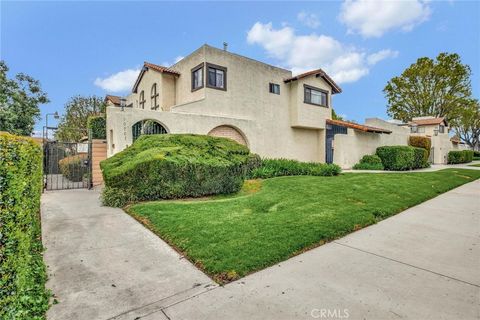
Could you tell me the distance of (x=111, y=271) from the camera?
378cm

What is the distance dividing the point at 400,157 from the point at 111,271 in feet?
68.9

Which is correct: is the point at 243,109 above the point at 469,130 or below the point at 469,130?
below

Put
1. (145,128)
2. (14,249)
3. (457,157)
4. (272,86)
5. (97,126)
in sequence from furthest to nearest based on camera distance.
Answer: (457,157) < (272,86) < (97,126) < (145,128) < (14,249)

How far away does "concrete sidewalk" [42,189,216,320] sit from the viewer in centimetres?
297

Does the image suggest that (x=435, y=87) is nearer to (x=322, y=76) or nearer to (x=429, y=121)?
(x=429, y=121)

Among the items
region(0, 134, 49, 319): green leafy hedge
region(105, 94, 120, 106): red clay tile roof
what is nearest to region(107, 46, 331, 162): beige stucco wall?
region(105, 94, 120, 106): red clay tile roof

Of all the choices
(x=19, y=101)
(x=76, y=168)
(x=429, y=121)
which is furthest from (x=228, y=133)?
(x=429, y=121)

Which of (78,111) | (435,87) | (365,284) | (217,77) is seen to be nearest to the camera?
(365,284)

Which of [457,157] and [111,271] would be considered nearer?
[111,271]

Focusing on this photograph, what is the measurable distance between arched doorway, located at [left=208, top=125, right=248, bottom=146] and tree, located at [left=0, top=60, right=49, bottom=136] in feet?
58.4

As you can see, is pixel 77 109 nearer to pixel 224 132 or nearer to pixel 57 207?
pixel 224 132

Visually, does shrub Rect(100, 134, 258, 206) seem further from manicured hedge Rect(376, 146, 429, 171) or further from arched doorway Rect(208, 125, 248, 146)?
manicured hedge Rect(376, 146, 429, 171)

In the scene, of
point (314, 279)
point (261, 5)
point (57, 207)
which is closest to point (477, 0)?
point (261, 5)

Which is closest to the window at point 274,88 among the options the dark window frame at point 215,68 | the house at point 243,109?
the house at point 243,109
